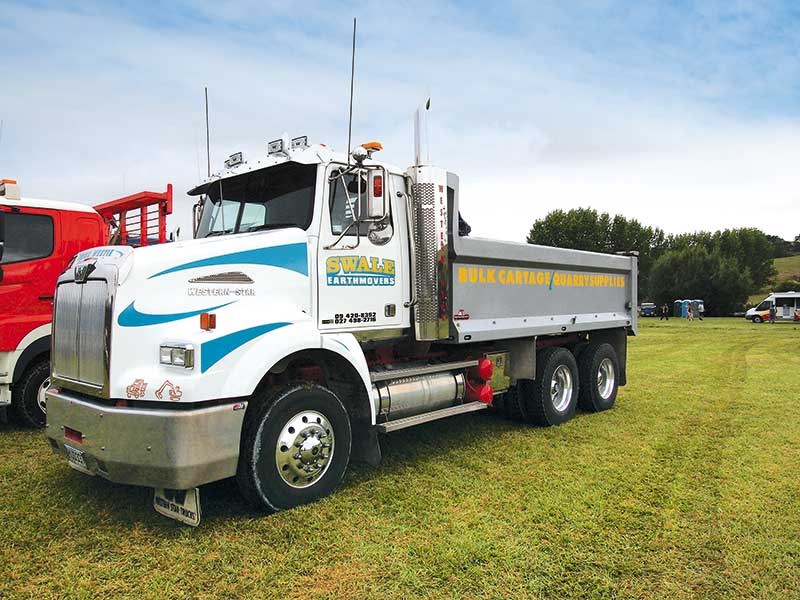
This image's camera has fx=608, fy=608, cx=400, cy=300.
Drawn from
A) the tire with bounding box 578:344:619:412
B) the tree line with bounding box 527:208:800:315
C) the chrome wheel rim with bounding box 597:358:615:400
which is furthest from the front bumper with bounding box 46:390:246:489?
the tree line with bounding box 527:208:800:315

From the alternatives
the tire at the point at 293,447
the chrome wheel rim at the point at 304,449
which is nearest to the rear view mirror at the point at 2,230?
the tire at the point at 293,447

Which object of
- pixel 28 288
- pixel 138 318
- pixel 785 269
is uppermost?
pixel 785 269

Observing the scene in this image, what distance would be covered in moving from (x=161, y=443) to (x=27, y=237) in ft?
14.9

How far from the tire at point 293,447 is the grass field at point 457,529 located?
166mm

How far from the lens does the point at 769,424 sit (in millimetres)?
7551

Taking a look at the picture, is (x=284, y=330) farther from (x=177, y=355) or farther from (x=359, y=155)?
(x=359, y=155)

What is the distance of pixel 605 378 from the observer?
892 centimetres

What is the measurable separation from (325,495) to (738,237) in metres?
86.8

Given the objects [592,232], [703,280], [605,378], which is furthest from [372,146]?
[592,232]

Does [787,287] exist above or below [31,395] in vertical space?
above

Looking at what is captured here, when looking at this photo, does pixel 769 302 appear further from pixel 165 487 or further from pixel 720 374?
pixel 165 487

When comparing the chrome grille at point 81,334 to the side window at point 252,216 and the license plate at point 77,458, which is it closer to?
the license plate at point 77,458

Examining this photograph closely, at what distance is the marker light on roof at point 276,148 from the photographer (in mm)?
5153

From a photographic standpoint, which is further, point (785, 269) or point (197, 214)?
point (785, 269)
